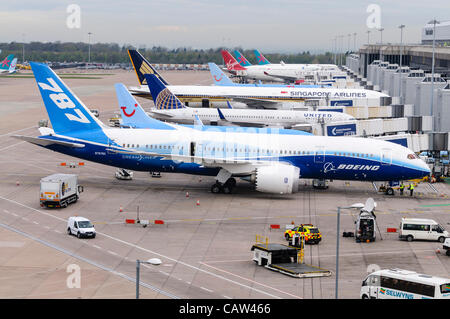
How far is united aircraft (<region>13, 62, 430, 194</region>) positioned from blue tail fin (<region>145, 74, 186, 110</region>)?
22150mm

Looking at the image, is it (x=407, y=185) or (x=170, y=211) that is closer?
(x=170, y=211)

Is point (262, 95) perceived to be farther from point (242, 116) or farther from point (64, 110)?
point (64, 110)

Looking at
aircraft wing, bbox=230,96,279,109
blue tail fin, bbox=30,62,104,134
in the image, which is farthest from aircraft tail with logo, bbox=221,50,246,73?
blue tail fin, bbox=30,62,104,134

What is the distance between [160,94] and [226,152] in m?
29.2

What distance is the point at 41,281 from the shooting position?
34562 millimetres

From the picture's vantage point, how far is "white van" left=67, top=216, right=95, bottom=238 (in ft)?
142

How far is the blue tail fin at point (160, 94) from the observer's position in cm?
8172

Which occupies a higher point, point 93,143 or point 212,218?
point 93,143

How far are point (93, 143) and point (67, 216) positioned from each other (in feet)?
38.2

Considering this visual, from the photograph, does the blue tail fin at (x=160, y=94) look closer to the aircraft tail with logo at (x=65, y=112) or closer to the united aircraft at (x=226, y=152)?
the aircraft tail with logo at (x=65, y=112)

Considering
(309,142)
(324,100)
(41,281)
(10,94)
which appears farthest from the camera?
(10,94)

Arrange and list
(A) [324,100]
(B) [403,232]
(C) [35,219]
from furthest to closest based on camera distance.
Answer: (A) [324,100] < (C) [35,219] < (B) [403,232]

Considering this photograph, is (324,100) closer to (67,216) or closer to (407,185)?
(407,185)

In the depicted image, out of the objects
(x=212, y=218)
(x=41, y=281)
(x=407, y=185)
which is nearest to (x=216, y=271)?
(x=41, y=281)
